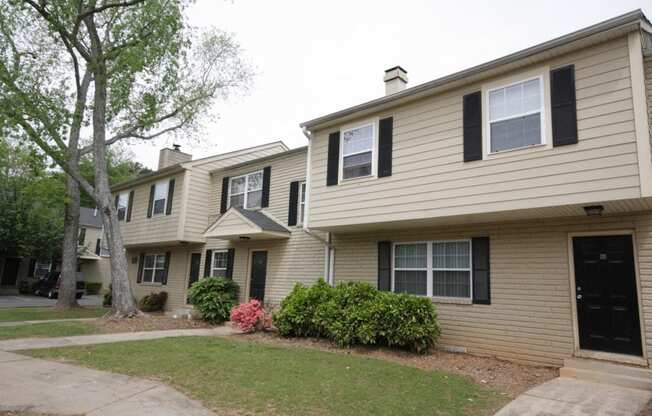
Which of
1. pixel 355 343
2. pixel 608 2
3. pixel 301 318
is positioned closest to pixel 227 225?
pixel 301 318

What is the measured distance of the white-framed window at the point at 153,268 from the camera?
710 inches

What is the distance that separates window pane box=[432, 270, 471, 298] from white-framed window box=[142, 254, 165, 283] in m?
12.6

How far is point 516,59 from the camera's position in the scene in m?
7.51

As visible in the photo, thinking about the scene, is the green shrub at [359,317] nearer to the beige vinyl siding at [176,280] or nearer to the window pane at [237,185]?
the window pane at [237,185]

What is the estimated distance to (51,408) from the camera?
460cm

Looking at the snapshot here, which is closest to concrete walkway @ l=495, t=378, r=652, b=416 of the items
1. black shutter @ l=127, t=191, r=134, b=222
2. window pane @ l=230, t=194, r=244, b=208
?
window pane @ l=230, t=194, r=244, b=208

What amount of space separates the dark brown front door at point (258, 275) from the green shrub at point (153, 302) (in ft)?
17.4

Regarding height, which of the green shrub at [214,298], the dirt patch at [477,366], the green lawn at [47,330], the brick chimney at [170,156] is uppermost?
the brick chimney at [170,156]

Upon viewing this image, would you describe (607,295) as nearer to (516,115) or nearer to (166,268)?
(516,115)

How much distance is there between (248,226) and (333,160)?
359 centimetres

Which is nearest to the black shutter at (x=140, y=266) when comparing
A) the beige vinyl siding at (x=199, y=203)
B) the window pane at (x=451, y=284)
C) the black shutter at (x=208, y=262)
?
the beige vinyl siding at (x=199, y=203)

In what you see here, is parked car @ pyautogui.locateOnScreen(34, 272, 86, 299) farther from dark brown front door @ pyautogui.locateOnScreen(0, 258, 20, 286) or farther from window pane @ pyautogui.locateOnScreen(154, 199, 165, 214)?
Result: window pane @ pyautogui.locateOnScreen(154, 199, 165, 214)

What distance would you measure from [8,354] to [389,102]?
9085 mm

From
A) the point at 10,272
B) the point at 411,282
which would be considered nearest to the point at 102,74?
the point at 411,282
